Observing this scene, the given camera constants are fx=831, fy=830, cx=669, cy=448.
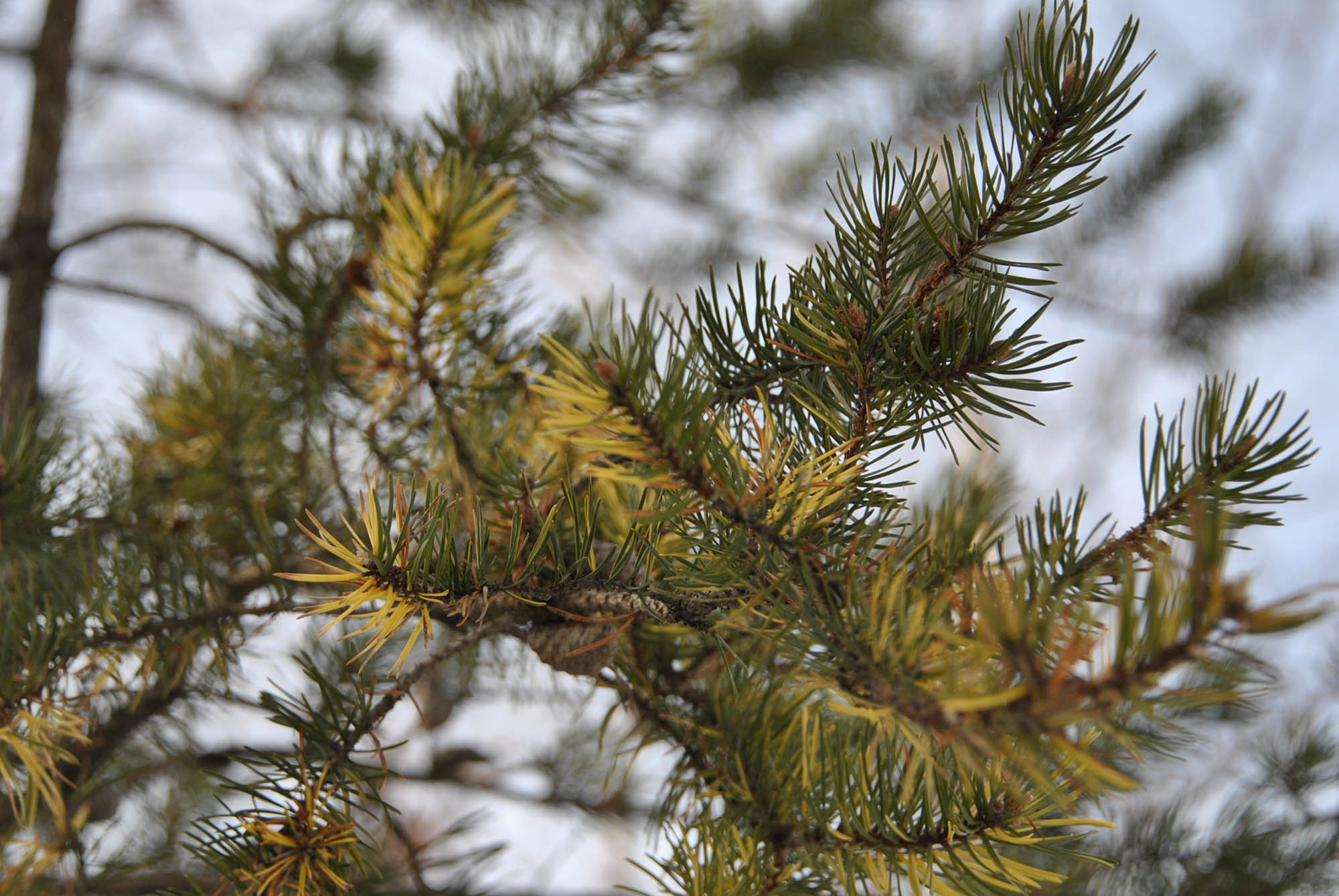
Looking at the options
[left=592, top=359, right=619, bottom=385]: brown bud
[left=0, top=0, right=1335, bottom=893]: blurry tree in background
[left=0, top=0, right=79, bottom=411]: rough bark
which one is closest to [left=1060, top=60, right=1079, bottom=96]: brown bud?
[left=0, top=0, right=1335, bottom=893]: blurry tree in background

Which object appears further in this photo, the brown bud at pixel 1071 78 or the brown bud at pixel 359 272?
the brown bud at pixel 359 272

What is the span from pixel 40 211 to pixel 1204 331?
0.83 metres

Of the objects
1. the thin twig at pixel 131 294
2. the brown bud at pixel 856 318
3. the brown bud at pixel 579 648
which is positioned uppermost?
the thin twig at pixel 131 294

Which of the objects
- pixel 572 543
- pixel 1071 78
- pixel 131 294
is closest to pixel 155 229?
pixel 131 294

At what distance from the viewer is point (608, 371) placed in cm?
18

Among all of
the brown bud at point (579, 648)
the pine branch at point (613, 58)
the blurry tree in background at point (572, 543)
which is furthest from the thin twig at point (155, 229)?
the brown bud at point (579, 648)

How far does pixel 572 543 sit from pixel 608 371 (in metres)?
0.10

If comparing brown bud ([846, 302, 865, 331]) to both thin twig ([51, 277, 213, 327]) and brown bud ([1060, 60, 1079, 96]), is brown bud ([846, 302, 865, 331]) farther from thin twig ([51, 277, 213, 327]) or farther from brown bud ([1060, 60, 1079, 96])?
thin twig ([51, 277, 213, 327])

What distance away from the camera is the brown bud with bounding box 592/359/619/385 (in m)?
0.18

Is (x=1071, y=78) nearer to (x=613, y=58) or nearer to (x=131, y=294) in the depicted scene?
(x=613, y=58)

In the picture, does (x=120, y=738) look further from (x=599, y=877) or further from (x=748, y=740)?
(x=599, y=877)

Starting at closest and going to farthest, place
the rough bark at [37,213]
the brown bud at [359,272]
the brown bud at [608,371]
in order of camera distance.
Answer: the brown bud at [608,371], the brown bud at [359,272], the rough bark at [37,213]

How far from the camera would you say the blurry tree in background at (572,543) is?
8.0 inches

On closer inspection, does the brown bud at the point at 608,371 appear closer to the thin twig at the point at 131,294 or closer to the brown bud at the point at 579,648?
the brown bud at the point at 579,648
